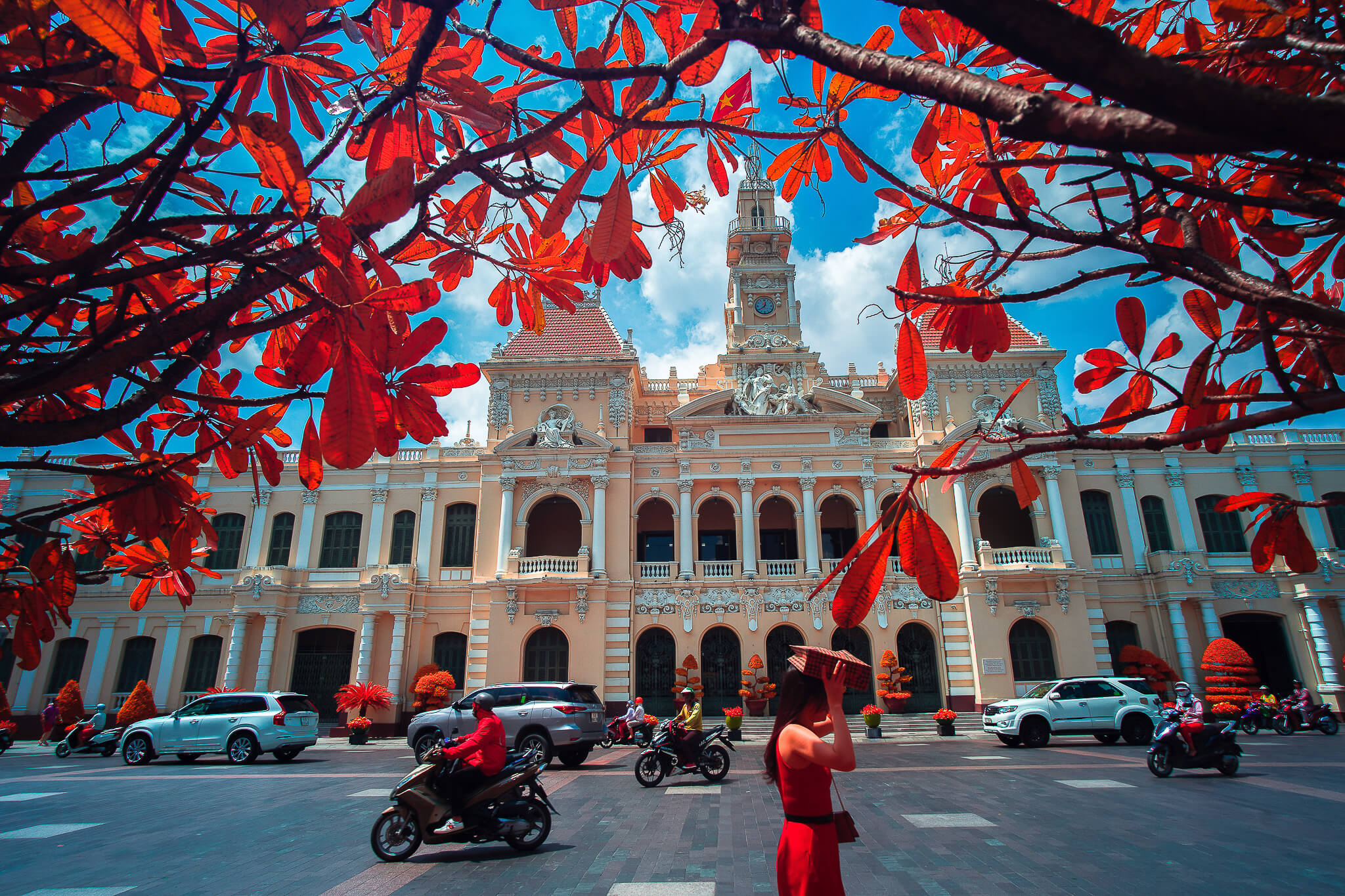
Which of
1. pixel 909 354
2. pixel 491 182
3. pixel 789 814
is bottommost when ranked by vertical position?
pixel 789 814

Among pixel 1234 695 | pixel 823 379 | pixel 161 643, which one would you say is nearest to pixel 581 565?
pixel 823 379

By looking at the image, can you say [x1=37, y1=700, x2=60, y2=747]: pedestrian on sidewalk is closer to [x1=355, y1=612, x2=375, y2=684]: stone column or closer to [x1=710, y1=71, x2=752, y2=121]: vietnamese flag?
[x1=355, y1=612, x2=375, y2=684]: stone column

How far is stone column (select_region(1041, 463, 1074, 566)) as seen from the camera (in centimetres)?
2150

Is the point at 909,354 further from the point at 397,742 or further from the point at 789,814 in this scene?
the point at 397,742

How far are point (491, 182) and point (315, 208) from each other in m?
0.62

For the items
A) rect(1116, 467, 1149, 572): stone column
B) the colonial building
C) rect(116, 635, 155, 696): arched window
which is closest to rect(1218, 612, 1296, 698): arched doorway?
the colonial building

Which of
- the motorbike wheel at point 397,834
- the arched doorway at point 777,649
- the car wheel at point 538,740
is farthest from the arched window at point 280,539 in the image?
the motorbike wheel at point 397,834

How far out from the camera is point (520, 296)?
2.45 meters

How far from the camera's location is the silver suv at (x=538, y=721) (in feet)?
42.9

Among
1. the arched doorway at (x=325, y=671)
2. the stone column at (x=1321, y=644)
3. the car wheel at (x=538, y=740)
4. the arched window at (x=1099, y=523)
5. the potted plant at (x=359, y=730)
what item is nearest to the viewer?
the car wheel at (x=538, y=740)

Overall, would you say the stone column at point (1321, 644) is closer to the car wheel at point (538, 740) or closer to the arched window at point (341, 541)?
the car wheel at point (538, 740)

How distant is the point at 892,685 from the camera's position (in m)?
20.2

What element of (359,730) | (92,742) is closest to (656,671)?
(359,730)

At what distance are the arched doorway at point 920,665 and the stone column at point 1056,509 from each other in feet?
16.1
